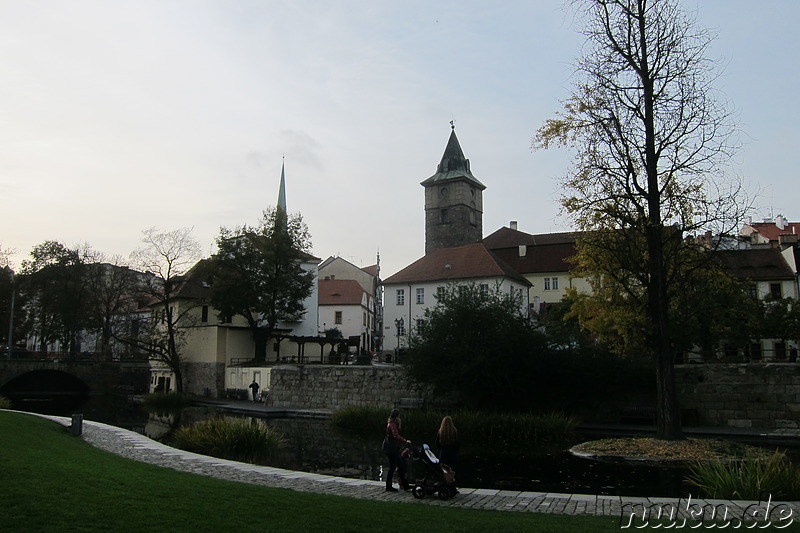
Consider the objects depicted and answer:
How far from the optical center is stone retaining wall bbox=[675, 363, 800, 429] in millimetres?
28203

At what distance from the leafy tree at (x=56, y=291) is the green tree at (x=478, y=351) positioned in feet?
121

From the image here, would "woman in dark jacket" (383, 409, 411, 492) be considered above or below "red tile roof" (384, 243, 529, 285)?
below

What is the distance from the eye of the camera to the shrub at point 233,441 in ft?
60.8

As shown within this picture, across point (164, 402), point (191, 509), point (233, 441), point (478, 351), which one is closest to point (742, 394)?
point (478, 351)

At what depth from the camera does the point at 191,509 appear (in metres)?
8.31

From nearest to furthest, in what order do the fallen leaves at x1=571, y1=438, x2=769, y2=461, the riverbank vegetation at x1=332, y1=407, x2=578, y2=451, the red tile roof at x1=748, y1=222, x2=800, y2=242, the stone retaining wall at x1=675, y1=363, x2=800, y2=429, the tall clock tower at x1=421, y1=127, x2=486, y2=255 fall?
the fallen leaves at x1=571, y1=438, x2=769, y2=461, the riverbank vegetation at x1=332, y1=407, x2=578, y2=451, the stone retaining wall at x1=675, y1=363, x2=800, y2=429, the red tile roof at x1=748, y1=222, x2=800, y2=242, the tall clock tower at x1=421, y1=127, x2=486, y2=255

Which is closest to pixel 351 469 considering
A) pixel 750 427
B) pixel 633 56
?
pixel 633 56

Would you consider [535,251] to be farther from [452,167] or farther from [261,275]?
[261,275]

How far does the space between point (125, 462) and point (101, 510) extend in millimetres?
6607

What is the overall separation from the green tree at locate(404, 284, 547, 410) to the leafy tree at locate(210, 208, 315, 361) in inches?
712

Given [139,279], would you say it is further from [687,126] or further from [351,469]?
[687,126]

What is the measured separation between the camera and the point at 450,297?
33.2 meters

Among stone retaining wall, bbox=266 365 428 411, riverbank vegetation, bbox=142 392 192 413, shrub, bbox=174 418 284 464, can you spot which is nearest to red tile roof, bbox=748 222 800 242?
stone retaining wall, bbox=266 365 428 411

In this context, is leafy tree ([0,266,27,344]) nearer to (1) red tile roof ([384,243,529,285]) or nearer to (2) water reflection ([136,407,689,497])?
(1) red tile roof ([384,243,529,285])
